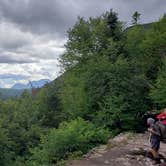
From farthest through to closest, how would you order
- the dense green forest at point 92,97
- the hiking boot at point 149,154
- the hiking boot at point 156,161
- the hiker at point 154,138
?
the dense green forest at point 92,97 → the hiking boot at point 149,154 → the hiker at point 154,138 → the hiking boot at point 156,161

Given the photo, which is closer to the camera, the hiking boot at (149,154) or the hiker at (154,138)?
the hiker at (154,138)

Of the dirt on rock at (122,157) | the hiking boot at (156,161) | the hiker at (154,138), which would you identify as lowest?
the hiking boot at (156,161)

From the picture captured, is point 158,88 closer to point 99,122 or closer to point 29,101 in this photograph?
point 99,122

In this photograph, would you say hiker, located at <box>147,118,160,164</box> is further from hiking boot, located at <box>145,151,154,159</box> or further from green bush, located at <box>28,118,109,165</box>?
green bush, located at <box>28,118,109,165</box>

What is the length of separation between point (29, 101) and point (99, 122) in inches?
1207

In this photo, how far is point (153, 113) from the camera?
2373cm

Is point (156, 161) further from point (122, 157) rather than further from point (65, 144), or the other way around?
point (65, 144)

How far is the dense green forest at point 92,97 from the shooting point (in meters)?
18.6

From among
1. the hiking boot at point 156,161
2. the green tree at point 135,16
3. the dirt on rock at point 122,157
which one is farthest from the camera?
the green tree at point 135,16

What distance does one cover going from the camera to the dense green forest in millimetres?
18562

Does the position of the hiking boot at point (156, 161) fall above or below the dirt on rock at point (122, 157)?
below

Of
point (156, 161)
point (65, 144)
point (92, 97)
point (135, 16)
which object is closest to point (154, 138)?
point (156, 161)

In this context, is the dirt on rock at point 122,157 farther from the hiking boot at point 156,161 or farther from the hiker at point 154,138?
the hiker at point 154,138

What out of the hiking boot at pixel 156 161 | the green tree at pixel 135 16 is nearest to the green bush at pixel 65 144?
the hiking boot at pixel 156 161
